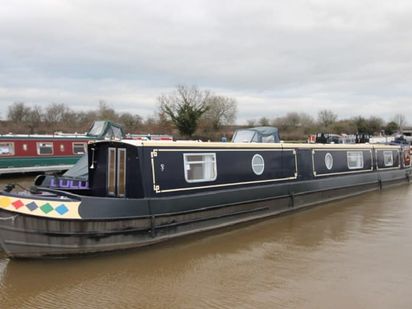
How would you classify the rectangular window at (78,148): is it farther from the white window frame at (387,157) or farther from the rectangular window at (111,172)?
the rectangular window at (111,172)

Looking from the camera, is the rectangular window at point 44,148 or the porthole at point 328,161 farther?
the rectangular window at point 44,148

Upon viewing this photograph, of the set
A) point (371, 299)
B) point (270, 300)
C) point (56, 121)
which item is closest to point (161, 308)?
point (270, 300)

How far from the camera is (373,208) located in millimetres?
12320

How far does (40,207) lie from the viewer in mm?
6875

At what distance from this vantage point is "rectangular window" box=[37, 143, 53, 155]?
20.7 metres

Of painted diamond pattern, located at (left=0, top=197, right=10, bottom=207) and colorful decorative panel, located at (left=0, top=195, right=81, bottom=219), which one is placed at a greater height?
painted diamond pattern, located at (left=0, top=197, right=10, bottom=207)

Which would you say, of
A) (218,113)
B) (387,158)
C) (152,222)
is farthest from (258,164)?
(218,113)

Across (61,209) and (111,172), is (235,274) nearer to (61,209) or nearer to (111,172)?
(61,209)

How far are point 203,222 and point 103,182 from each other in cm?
208

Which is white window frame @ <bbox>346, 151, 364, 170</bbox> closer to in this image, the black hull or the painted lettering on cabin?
the black hull

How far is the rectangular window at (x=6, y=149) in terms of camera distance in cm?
1923

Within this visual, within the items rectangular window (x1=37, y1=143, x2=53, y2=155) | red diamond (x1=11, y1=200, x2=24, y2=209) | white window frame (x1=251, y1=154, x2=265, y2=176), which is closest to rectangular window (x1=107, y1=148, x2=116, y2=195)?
red diamond (x1=11, y1=200, x2=24, y2=209)

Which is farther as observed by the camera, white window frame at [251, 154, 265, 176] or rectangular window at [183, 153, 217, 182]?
white window frame at [251, 154, 265, 176]

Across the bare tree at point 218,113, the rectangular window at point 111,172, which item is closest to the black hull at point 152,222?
the rectangular window at point 111,172
